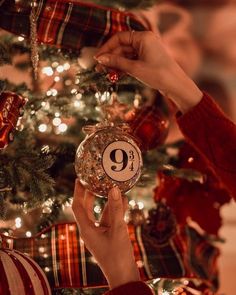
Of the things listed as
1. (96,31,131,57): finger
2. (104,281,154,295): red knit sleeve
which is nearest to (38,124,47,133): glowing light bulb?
(96,31,131,57): finger

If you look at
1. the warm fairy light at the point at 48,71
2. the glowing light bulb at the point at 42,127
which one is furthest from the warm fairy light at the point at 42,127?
the warm fairy light at the point at 48,71

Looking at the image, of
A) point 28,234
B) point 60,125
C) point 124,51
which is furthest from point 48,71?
point 28,234

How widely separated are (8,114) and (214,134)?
0.42 m

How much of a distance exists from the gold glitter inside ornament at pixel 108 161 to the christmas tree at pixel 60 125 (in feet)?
0.37

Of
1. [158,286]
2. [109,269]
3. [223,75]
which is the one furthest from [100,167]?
[223,75]

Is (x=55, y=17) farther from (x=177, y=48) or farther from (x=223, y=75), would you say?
(x=223, y=75)

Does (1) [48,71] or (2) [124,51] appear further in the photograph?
(1) [48,71]

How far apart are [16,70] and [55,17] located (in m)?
0.27

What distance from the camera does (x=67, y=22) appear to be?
37.9 inches

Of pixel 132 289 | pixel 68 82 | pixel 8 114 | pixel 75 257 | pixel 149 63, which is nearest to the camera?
pixel 132 289

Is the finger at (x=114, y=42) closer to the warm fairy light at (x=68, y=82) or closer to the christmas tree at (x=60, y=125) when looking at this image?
the christmas tree at (x=60, y=125)

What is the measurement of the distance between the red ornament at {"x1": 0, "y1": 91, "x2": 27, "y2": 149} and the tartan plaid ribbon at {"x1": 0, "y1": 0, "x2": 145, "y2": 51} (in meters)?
0.21

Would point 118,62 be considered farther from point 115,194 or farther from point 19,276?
point 19,276

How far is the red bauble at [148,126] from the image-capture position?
3.50ft
